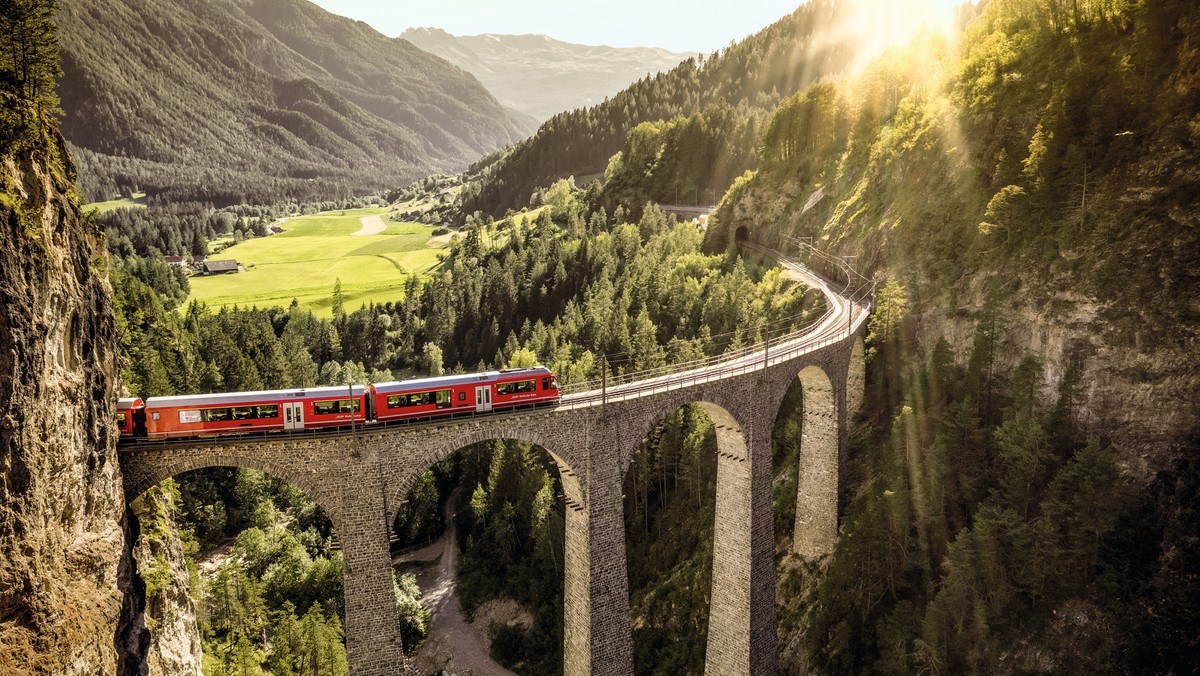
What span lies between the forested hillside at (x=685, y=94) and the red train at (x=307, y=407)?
148m

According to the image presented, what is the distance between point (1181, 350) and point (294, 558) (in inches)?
2623

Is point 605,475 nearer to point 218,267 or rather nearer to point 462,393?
point 462,393

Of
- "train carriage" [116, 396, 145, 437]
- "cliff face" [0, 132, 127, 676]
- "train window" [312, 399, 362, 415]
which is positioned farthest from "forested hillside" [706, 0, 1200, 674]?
"train carriage" [116, 396, 145, 437]

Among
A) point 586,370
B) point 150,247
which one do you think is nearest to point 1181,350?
point 586,370

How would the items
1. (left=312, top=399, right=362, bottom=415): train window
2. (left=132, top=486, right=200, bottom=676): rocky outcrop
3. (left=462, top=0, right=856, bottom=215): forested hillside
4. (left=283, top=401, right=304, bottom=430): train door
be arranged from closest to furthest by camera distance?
(left=132, top=486, right=200, bottom=676): rocky outcrop, (left=283, top=401, right=304, bottom=430): train door, (left=312, top=399, right=362, bottom=415): train window, (left=462, top=0, right=856, bottom=215): forested hillside

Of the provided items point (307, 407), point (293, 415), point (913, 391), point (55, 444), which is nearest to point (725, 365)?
point (913, 391)

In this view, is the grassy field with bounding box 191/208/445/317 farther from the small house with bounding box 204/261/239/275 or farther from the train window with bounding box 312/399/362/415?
the train window with bounding box 312/399/362/415

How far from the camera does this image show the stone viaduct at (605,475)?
31844mm

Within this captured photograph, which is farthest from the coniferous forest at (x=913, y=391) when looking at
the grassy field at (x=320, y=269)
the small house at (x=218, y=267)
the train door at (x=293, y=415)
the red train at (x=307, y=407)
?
the small house at (x=218, y=267)

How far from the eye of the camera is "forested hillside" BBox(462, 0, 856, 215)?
17538 centimetres

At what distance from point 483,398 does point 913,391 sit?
32.7 m

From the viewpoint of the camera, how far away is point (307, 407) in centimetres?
3225

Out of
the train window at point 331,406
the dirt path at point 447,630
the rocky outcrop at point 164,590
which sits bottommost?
the dirt path at point 447,630

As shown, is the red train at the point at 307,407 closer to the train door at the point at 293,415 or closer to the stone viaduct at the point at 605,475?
the train door at the point at 293,415
